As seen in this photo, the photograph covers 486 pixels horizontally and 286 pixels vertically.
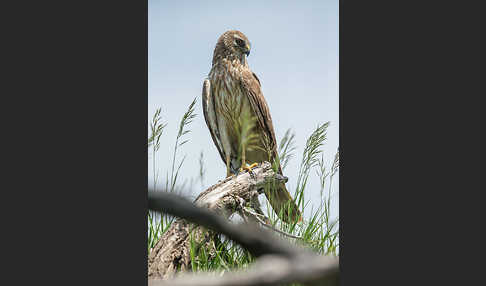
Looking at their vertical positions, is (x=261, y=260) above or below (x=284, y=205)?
below

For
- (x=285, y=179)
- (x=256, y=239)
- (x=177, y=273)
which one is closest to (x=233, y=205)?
(x=285, y=179)

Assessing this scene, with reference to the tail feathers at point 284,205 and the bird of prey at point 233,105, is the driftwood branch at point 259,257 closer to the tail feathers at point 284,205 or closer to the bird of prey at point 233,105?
the tail feathers at point 284,205

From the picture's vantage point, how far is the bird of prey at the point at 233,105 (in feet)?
9.65

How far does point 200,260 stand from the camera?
89.8 inches

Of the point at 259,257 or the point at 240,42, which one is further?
the point at 240,42

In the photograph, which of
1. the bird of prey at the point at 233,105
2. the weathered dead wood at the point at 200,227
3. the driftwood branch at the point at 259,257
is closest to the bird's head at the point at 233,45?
the bird of prey at the point at 233,105

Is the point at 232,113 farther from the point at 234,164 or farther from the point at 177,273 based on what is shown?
the point at 177,273

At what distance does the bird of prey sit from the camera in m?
2.94

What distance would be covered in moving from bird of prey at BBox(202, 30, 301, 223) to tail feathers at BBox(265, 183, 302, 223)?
0.51ft

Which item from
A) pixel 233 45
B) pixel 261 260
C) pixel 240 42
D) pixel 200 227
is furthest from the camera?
pixel 233 45

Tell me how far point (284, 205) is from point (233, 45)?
1.05m

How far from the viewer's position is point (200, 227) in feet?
7.69

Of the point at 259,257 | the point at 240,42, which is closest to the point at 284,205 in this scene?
the point at 240,42

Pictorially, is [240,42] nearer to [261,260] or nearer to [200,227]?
[200,227]
